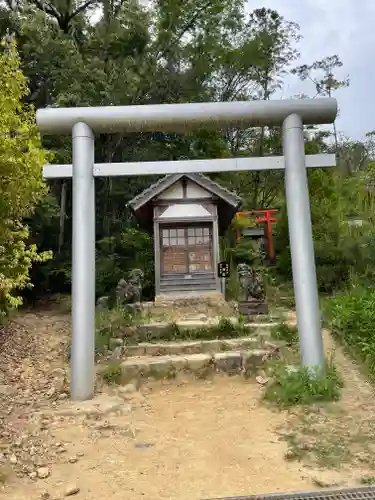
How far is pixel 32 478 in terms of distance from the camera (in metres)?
3.35

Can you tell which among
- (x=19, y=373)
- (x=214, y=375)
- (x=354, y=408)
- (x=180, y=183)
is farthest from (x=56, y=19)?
(x=354, y=408)

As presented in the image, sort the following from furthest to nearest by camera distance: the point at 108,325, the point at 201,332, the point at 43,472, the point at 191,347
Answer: the point at 108,325 < the point at 201,332 < the point at 191,347 < the point at 43,472

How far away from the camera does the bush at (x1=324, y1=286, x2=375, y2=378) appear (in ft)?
20.0

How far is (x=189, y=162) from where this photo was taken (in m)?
5.40

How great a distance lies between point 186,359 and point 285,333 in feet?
6.38

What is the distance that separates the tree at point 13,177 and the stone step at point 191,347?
2072mm

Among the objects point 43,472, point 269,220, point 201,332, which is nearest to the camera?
point 43,472

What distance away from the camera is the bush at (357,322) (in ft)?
20.0

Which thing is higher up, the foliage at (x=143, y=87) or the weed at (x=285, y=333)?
the foliage at (x=143, y=87)

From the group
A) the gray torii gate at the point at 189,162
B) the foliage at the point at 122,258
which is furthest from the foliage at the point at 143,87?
the gray torii gate at the point at 189,162

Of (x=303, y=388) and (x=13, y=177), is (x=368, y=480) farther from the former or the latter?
(x=13, y=177)

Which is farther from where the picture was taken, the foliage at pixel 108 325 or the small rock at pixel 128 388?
the foliage at pixel 108 325

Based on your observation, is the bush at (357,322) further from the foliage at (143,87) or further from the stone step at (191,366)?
the foliage at (143,87)

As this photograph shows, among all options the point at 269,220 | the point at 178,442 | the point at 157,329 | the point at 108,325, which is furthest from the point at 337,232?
the point at 178,442
